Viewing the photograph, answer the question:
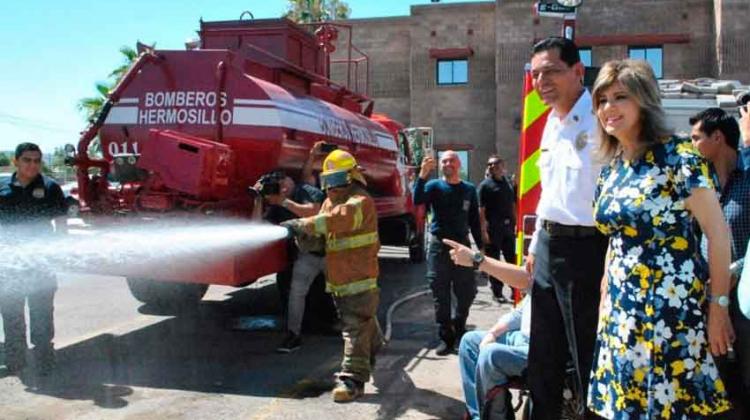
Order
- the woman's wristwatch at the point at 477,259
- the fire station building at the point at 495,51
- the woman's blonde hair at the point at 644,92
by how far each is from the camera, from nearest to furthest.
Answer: the woman's blonde hair at the point at 644,92 → the woman's wristwatch at the point at 477,259 → the fire station building at the point at 495,51

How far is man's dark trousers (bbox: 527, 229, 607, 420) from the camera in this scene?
9.77ft

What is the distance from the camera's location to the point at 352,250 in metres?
5.06

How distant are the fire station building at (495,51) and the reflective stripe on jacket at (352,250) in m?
19.0

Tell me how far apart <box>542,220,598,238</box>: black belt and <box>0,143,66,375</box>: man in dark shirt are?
3.99m

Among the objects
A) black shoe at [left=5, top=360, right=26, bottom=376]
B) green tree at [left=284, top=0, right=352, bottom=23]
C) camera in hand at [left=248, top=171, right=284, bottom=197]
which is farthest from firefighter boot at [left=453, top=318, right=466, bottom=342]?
green tree at [left=284, top=0, right=352, bottom=23]

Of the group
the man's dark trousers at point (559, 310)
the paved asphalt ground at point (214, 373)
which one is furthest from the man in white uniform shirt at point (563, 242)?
the paved asphalt ground at point (214, 373)

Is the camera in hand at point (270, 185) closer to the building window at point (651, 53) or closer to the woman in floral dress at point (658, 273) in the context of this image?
the woman in floral dress at point (658, 273)

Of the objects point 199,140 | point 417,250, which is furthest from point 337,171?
point 417,250

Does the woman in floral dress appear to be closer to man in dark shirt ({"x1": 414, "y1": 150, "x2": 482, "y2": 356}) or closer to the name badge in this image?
the name badge

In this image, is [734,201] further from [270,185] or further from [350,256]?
[270,185]

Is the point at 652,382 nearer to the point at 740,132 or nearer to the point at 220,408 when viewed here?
the point at 740,132

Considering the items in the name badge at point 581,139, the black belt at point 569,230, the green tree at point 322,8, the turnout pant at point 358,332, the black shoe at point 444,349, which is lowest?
the black shoe at point 444,349

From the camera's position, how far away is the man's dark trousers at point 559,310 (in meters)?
2.98

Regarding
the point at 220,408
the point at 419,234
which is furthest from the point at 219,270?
the point at 419,234
